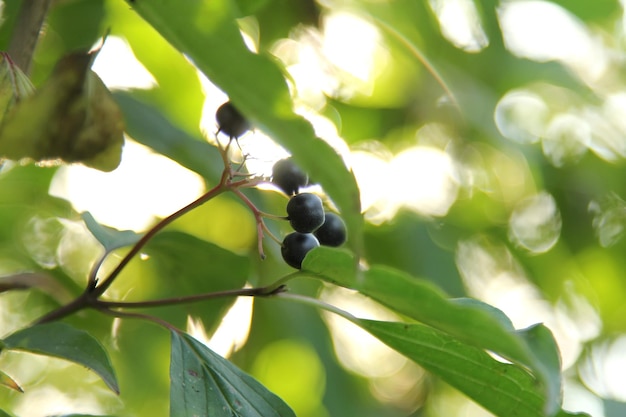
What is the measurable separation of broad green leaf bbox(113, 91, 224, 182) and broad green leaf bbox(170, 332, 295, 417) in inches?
15.6

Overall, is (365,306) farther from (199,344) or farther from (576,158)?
(199,344)

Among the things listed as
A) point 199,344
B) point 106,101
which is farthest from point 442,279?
point 106,101

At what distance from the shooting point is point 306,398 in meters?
1.60

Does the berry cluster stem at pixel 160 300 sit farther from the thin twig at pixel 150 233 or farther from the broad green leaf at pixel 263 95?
the broad green leaf at pixel 263 95

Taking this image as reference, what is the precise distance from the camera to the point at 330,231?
81 centimetres

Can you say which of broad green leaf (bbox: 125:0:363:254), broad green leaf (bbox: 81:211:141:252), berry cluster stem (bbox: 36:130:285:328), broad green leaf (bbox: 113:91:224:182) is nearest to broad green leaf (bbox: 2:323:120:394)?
berry cluster stem (bbox: 36:130:285:328)

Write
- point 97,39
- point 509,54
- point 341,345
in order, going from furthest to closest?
point 341,345 < point 509,54 < point 97,39

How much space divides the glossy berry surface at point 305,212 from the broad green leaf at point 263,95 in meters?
0.18

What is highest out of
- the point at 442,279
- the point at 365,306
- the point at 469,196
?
the point at 469,196

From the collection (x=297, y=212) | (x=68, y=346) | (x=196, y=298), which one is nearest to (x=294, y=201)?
(x=297, y=212)

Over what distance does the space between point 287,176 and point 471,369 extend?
0.75 feet

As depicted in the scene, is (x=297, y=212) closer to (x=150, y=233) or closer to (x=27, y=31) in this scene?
(x=150, y=233)

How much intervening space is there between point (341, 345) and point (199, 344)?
1.16 metres

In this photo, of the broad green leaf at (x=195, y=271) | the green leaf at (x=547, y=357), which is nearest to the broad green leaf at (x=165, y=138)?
the broad green leaf at (x=195, y=271)
